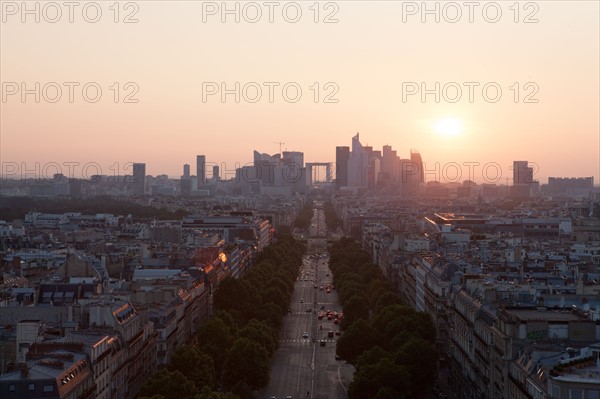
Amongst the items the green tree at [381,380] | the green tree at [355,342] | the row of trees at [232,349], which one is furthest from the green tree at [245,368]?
the green tree at [355,342]

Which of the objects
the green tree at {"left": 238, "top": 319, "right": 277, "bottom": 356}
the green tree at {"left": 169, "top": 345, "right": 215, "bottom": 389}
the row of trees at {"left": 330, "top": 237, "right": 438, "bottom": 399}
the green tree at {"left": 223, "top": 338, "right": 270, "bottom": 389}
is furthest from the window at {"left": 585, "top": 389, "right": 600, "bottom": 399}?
the green tree at {"left": 238, "top": 319, "right": 277, "bottom": 356}

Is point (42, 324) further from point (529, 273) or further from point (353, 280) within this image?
point (353, 280)

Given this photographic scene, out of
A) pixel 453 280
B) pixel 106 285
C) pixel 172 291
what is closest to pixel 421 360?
pixel 453 280

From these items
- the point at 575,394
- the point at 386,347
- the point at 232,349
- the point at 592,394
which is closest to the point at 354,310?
the point at 386,347

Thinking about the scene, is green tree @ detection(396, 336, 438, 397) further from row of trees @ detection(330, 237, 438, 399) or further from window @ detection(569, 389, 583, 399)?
window @ detection(569, 389, 583, 399)

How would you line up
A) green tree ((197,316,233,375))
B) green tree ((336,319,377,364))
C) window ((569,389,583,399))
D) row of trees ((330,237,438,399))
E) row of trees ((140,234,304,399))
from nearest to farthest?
→ window ((569,389,583,399)) → row of trees ((140,234,304,399)) → row of trees ((330,237,438,399)) → green tree ((197,316,233,375)) → green tree ((336,319,377,364))

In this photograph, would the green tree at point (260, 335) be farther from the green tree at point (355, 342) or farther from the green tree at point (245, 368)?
the green tree at point (245, 368)
